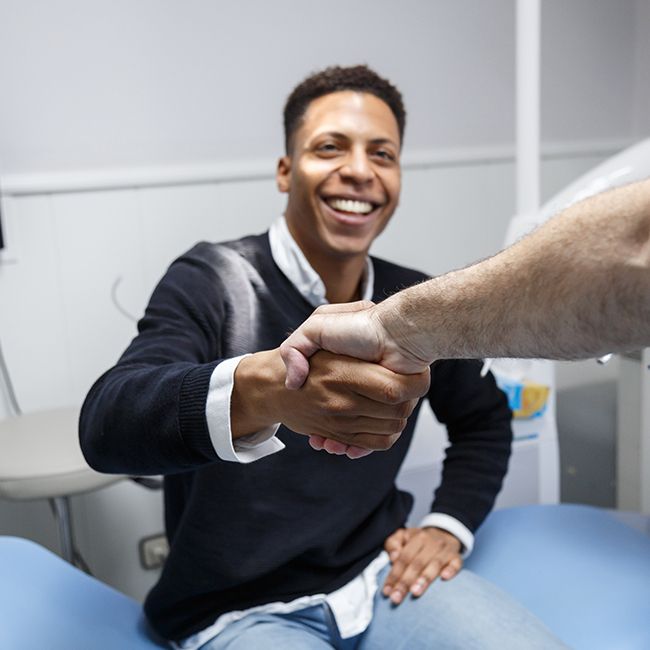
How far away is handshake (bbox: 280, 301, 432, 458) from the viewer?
77cm

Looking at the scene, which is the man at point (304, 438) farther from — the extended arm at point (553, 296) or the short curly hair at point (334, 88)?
the extended arm at point (553, 296)

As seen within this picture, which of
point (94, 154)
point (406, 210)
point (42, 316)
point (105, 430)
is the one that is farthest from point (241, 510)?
point (406, 210)

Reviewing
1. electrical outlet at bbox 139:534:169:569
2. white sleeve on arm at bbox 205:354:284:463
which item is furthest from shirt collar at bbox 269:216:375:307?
electrical outlet at bbox 139:534:169:569

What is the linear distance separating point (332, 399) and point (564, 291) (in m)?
0.30

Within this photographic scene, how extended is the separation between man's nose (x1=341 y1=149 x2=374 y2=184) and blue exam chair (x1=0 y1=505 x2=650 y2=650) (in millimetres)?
642

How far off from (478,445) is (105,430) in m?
0.68

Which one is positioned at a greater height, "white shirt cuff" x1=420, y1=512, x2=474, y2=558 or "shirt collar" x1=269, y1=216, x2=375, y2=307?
"shirt collar" x1=269, y1=216, x2=375, y2=307

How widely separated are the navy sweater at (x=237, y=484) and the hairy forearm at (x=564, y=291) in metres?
0.37

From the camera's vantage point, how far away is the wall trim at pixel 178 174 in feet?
5.54

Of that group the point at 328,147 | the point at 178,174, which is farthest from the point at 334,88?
the point at 178,174

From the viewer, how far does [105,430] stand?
2.84 ft

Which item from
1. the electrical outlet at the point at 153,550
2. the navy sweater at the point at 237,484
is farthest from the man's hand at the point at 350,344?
the electrical outlet at the point at 153,550

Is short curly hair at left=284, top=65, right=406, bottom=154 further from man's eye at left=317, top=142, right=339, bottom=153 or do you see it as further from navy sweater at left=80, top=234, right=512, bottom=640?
navy sweater at left=80, top=234, right=512, bottom=640

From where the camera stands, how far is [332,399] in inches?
30.8
